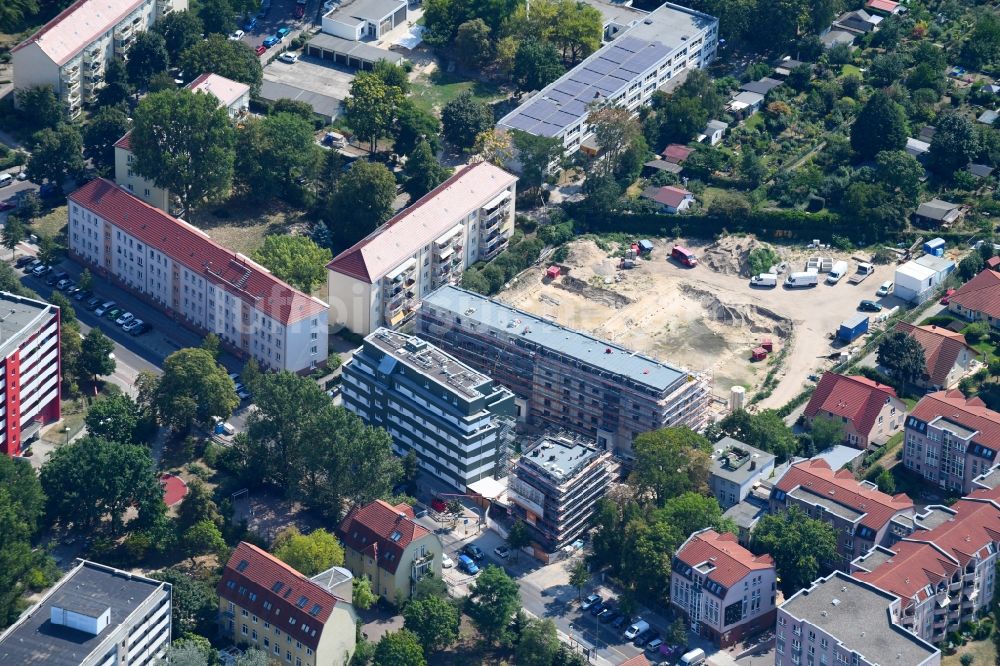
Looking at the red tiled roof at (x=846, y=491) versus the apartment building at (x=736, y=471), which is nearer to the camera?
the red tiled roof at (x=846, y=491)

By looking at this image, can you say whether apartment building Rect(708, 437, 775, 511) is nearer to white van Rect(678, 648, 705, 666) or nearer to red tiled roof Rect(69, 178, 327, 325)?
white van Rect(678, 648, 705, 666)

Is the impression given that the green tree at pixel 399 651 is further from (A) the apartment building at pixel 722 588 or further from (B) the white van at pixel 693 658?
(A) the apartment building at pixel 722 588

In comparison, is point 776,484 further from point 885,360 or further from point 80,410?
point 80,410

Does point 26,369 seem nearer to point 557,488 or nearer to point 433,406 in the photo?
point 433,406

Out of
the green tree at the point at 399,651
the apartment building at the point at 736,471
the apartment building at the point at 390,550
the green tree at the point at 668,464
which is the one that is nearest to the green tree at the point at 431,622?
the green tree at the point at 399,651

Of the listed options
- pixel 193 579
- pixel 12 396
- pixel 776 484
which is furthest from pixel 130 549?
pixel 776 484

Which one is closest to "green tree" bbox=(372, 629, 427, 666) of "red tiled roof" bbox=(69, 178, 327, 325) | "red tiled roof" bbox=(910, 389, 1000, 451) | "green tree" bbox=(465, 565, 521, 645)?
"green tree" bbox=(465, 565, 521, 645)
